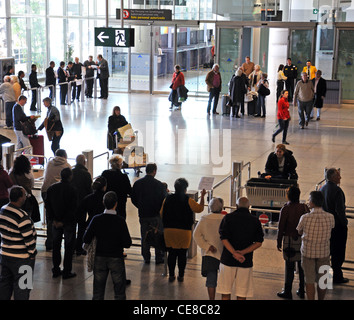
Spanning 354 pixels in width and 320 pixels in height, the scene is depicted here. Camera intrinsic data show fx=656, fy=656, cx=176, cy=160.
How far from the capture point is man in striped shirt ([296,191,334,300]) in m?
7.52

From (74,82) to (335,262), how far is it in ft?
61.7

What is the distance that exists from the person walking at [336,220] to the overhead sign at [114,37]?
1638 cm

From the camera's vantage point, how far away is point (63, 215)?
27.7 feet

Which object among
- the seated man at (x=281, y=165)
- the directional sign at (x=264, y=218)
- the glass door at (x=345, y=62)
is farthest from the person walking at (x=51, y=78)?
the directional sign at (x=264, y=218)

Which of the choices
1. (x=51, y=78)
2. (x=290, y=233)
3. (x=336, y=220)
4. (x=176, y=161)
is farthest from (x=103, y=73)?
(x=290, y=233)

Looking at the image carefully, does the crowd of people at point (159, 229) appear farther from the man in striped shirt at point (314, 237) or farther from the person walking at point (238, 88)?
the person walking at point (238, 88)

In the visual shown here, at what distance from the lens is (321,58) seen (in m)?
27.9

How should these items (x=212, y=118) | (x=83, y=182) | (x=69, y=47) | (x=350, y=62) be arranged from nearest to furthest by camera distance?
Result: (x=83, y=182)
(x=212, y=118)
(x=350, y=62)
(x=69, y=47)

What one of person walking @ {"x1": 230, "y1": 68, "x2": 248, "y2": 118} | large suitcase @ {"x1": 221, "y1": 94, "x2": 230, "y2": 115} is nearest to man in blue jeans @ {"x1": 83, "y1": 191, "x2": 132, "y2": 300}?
person walking @ {"x1": 230, "y1": 68, "x2": 248, "y2": 118}

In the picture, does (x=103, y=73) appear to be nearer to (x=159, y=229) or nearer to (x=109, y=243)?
(x=159, y=229)

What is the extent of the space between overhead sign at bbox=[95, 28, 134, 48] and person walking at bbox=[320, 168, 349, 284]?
53.8ft

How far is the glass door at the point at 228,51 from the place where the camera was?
93.9 feet
